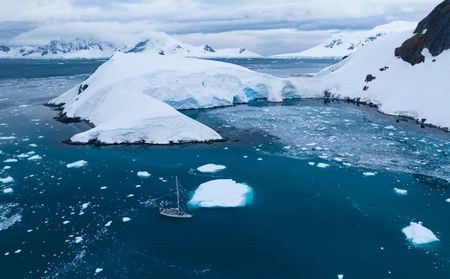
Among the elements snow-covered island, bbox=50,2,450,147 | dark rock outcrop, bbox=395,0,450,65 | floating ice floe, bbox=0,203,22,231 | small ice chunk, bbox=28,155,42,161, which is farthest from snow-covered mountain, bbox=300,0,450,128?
floating ice floe, bbox=0,203,22,231

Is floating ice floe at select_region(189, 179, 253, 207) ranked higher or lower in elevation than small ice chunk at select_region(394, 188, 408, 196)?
lower

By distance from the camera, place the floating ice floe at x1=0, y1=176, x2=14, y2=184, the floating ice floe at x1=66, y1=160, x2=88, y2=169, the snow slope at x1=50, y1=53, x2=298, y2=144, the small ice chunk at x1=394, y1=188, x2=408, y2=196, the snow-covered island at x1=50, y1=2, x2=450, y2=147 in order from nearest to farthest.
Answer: the small ice chunk at x1=394, y1=188, x2=408, y2=196 → the floating ice floe at x1=0, y1=176, x2=14, y2=184 → the floating ice floe at x1=66, y1=160, x2=88, y2=169 → the snow slope at x1=50, y1=53, x2=298, y2=144 → the snow-covered island at x1=50, y1=2, x2=450, y2=147

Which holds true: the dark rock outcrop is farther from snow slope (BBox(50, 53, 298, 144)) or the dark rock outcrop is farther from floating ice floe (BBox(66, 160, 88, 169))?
floating ice floe (BBox(66, 160, 88, 169))

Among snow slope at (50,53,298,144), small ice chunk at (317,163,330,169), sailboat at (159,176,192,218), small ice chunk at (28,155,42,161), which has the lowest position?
small ice chunk at (28,155,42,161)

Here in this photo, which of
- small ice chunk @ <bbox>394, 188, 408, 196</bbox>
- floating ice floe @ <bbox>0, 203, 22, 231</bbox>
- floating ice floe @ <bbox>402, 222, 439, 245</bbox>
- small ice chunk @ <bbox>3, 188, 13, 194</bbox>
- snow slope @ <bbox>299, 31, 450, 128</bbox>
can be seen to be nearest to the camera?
floating ice floe @ <bbox>402, 222, 439, 245</bbox>

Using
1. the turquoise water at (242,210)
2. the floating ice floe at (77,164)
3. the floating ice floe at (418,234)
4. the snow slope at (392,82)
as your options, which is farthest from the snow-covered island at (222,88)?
the floating ice floe at (418,234)

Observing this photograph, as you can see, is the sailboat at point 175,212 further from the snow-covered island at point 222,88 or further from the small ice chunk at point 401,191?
the snow-covered island at point 222,88

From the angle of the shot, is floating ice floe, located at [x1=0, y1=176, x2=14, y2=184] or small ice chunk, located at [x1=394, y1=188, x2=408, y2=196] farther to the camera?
floating ice floe, located at [x1=0, y1=176, x2=14, y2=184]

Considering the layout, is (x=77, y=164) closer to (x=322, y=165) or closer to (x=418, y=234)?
(x=322, y=165)

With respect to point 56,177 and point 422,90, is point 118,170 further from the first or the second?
point 422,90
